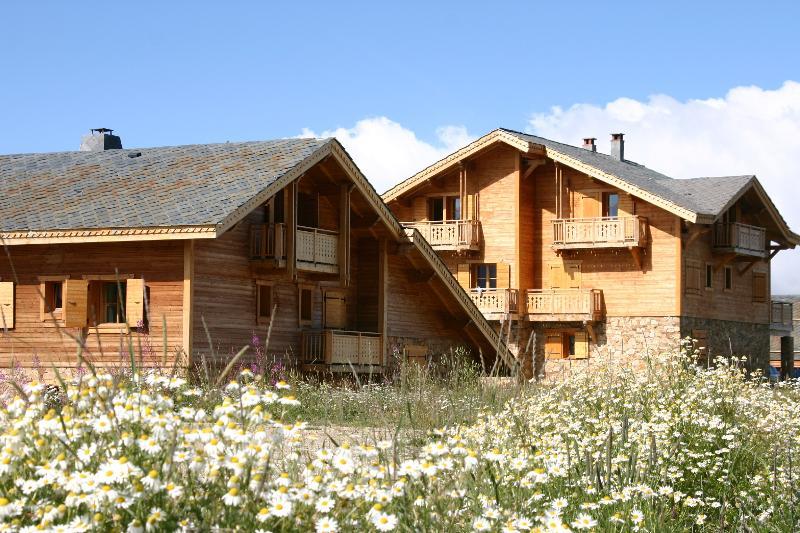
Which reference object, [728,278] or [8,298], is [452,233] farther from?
[8,298]

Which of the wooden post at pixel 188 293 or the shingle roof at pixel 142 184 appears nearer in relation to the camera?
the shingle roof at pixel 142 184

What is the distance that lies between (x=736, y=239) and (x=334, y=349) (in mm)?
21789

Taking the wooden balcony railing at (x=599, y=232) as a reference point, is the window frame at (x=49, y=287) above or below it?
below

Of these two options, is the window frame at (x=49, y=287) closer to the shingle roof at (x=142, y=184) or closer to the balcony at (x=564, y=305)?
the shingle roof at (x=142, y=184)

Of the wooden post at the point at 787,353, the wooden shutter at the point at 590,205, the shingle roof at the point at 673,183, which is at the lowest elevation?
the wooden post at the point at 787,353

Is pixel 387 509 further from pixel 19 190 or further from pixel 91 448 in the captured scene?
pixel 19 190

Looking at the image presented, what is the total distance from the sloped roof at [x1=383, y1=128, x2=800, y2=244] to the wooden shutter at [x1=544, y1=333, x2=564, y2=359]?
6.03 metres

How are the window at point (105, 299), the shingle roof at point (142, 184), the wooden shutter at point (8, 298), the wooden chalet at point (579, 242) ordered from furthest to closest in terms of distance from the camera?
the wooden chalet at point (579, 242) < the wooden shutter at point (8, 298) < the window at point (105, 299) < the shingle roof at point (142, 184)

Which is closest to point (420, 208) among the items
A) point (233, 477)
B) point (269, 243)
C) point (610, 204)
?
point (610, 204)

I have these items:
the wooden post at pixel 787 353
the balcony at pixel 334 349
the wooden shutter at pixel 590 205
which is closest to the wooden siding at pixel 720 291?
the wooden shutter at pixel 590 205

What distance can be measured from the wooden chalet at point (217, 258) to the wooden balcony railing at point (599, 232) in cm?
1122

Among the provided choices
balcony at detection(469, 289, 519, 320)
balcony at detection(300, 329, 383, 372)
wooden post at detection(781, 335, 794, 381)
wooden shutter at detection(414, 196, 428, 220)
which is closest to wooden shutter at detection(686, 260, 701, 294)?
balcony at detection(469, 289, 519, 320)

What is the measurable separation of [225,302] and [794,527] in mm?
17680

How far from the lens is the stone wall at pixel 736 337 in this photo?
4219 centimetres
